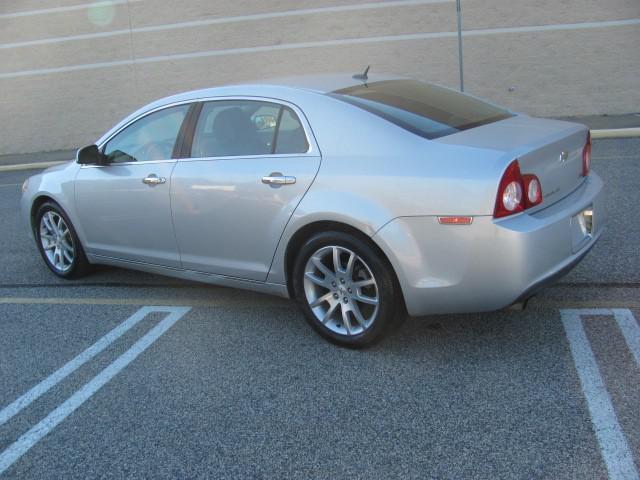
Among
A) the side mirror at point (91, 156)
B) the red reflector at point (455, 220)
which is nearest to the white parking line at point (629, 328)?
the red reflector at point (455, 220)

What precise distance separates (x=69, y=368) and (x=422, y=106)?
106 inches

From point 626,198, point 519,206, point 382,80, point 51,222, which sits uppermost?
point 382,80

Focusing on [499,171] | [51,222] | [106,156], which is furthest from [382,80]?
[51,222]

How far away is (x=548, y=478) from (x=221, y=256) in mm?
2503

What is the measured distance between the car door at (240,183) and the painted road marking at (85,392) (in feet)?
1.42

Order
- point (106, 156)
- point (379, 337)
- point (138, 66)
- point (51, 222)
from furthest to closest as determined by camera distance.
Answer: point (138, 66) < point (51, 222) < point (106, 156) < point (379, 337)

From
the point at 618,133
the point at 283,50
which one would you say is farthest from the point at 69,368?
the point at 283,50

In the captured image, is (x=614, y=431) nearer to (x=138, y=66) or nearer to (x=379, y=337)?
(x=379, y=337)

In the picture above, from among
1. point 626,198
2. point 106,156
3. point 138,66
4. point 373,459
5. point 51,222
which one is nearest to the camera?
point 373,459

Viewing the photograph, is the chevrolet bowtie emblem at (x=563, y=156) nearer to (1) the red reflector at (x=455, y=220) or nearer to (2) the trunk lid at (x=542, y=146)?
(2) the trunk lid at (x=542, y=146)

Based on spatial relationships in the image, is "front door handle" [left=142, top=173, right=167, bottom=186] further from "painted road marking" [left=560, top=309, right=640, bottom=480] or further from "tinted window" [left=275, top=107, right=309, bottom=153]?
"painted road marking" [left=560, top=309, right=640, bottom=480]

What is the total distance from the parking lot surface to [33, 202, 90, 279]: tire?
657 mm

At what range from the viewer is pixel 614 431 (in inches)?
116

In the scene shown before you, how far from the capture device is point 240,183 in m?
4.20
